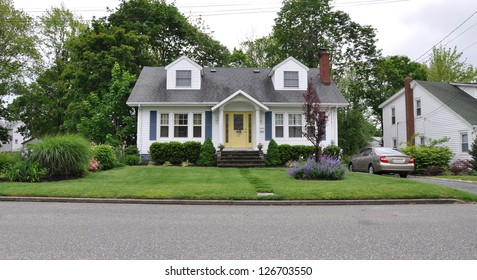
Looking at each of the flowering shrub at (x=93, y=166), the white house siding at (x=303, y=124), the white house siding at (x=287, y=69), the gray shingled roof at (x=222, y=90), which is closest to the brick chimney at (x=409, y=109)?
the gray shingled roof at (x=222, y=90)

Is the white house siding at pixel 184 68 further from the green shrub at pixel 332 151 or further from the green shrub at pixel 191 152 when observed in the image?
the green shrub at pixel 332 151

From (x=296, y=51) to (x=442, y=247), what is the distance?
29783 mm

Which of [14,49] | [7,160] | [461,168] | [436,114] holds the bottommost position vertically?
[461,168]

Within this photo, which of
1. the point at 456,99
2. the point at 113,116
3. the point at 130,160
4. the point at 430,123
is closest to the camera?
the point at 130,160

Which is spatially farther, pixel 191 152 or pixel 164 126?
pixel 164 126

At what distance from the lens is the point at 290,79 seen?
866 inches

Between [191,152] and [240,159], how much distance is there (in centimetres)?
289

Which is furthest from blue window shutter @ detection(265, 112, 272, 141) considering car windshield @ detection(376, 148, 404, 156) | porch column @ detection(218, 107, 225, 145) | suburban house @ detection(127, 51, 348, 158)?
car windshield @ detection(376, 148, 404, 156)

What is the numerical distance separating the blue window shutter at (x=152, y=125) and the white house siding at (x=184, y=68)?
2.25m

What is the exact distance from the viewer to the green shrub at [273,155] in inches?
743

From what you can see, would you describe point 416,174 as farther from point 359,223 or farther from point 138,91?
point 138,91

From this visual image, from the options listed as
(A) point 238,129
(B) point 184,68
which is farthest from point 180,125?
(B) point 184,68

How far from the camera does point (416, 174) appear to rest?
18797 millimetres

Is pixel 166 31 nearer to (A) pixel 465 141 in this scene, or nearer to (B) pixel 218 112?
(B) pixel 218 112
